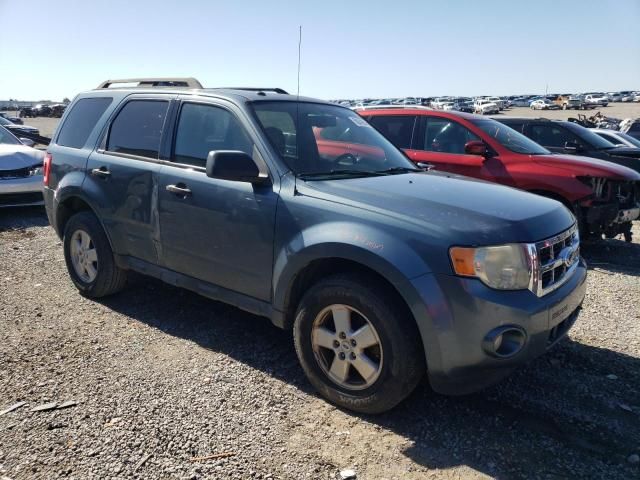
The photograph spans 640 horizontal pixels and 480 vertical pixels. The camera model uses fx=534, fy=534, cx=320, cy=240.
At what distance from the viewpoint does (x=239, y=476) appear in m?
2.64

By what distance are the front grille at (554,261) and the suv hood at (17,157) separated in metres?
8.23

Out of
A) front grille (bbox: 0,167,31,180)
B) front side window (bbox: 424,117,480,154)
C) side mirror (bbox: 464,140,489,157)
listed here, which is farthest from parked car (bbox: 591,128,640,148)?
front grille (bbox: 0,167,31,180)

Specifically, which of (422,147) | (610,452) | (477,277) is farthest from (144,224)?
(422,147)

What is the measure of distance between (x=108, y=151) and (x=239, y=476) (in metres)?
3.13

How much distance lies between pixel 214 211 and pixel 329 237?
1.01 metres

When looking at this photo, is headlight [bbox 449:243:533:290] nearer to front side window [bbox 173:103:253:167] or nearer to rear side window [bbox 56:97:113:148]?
front side window [bbox 173:103:253:167]

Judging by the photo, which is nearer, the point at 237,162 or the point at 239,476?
the point at 239,476

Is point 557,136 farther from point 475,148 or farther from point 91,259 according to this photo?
point 91,259

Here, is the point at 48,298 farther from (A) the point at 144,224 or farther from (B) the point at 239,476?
(B) the point at 239,476

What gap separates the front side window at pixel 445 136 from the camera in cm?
734

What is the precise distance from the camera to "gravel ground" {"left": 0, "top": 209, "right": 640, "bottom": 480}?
2738 mm

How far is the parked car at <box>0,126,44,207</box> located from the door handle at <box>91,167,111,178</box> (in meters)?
4.70

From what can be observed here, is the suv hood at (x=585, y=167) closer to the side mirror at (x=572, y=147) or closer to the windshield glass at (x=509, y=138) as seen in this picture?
the windshield glass at (x=509, y=138)

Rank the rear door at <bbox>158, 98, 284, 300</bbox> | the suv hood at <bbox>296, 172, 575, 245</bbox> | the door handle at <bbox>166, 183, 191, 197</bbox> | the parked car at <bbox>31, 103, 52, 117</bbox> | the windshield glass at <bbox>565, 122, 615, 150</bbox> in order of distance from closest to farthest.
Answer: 1. the suv hood at <bbox>296, 172, 575, 245</bbox>
2. the rear door at <bbox>158, 98, 284, 300</bbox>
3. the door handle at <bbox>166, 183, 191, 197</bbox>
4. the windshield glass at <bbox>565, 122, 615, 150</bbox>
5. the parked car at <bbox>31, 103, 52, 117</bbox>
